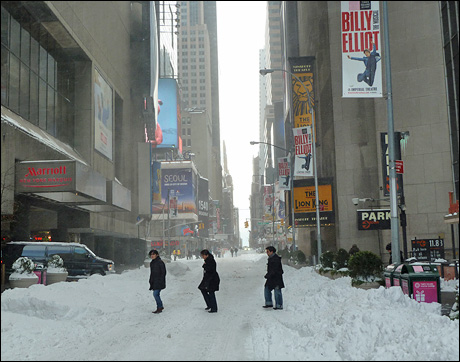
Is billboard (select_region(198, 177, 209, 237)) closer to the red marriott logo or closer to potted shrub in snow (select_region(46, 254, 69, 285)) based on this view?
the red marriott logo

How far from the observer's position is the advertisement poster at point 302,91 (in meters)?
50.6

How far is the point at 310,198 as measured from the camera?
44.9 meters

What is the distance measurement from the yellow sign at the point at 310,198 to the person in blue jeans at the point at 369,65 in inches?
971

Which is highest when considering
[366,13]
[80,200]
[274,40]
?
[274,40]

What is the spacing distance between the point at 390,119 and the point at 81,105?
2692 centimetres

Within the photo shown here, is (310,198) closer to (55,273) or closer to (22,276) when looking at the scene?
(55,273)

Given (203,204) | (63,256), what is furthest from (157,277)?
(203,204)

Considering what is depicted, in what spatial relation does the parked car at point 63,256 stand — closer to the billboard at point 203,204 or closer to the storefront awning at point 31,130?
the storefront awning at point 31,130

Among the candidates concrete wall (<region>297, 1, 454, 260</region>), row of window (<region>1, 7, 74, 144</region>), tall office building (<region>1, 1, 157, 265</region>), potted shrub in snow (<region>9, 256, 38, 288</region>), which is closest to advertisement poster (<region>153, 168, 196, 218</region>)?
tall office building (<region>1, 1, 157, 265</region>)

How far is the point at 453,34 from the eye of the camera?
27.7m

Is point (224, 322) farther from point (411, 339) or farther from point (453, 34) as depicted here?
point (453, 34)

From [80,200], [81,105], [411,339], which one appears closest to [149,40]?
[81,105]

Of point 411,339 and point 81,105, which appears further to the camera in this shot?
point 81,105

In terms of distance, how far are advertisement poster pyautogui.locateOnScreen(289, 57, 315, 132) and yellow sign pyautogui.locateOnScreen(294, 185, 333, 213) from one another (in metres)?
8.04
